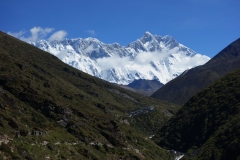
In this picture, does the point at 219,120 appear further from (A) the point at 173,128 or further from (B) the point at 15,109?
(B) the point at 15,109

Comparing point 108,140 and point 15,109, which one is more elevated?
point 15,109

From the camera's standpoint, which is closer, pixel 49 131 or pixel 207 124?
pixel 49 131

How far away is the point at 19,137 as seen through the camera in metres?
70.2

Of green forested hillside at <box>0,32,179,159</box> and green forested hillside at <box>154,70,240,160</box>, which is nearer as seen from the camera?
green forested hillside at <box>0,32,179,159</box>

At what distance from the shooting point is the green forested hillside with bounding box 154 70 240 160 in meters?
119

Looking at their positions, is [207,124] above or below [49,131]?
above

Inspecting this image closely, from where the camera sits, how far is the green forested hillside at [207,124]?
119 m

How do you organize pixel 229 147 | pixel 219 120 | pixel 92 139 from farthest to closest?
pixel 219 120, pixel 229 147, pixel 92 139

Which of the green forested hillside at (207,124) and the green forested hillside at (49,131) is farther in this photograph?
the green forested hillside at (207,124)

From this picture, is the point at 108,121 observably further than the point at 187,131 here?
No

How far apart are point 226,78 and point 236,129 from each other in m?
68.6

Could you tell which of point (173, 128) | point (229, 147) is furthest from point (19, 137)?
point (173, 128)

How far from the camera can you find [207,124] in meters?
151

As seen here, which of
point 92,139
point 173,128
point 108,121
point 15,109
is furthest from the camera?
point 173,128
